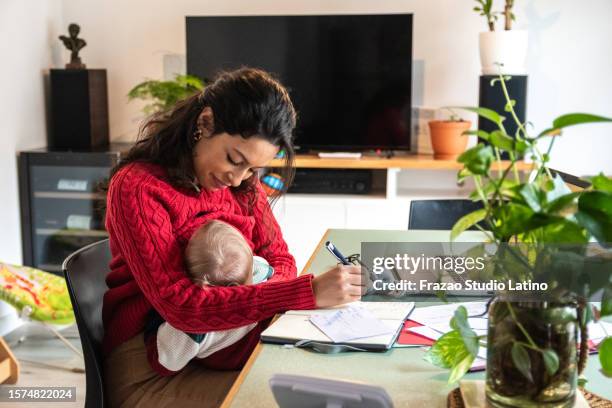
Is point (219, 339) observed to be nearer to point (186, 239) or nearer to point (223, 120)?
point (186, 239)

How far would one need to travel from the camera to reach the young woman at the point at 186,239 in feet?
4.92

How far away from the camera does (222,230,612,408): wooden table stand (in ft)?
3.68

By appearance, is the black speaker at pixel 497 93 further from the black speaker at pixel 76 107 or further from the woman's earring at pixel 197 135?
the woman's earring at pixel 197 135

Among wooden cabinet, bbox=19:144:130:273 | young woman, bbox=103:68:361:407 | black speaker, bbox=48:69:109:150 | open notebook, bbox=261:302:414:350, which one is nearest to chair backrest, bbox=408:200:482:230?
young woman, bbox=103:68:361:407

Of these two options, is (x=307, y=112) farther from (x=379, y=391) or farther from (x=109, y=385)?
(x=379, y=391)

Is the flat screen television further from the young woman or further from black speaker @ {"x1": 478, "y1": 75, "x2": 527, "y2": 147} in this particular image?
the young woman

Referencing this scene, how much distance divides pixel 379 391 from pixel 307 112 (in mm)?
3136

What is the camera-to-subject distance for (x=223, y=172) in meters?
1.66

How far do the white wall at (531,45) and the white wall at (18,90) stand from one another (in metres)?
0.46

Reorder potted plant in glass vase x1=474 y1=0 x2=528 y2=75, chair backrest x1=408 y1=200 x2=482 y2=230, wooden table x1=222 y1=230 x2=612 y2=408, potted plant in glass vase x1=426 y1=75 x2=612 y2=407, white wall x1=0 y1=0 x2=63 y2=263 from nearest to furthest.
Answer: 1. potted plant in glass vase x1=426 y1=75 x2=612 y2=407
2. wooden table x1=222 y1=230 x2=612 y2=408
3. chair backrest x1=408 y1=200 x2=482 y2=230
4. potted plant in glass vase x1=474 y1=0 x2=528 y2=75
5. white wall x1=0 y1=0 x2=63 y2=263

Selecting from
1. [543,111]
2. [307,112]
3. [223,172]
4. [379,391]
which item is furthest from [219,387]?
[543,111]

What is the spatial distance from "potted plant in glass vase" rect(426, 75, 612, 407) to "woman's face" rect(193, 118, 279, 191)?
729mm

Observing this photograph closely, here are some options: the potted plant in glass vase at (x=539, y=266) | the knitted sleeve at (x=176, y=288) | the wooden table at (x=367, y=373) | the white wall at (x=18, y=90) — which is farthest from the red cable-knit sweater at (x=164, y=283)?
the white wall at (x=18, y=90)

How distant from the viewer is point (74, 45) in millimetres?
4031
